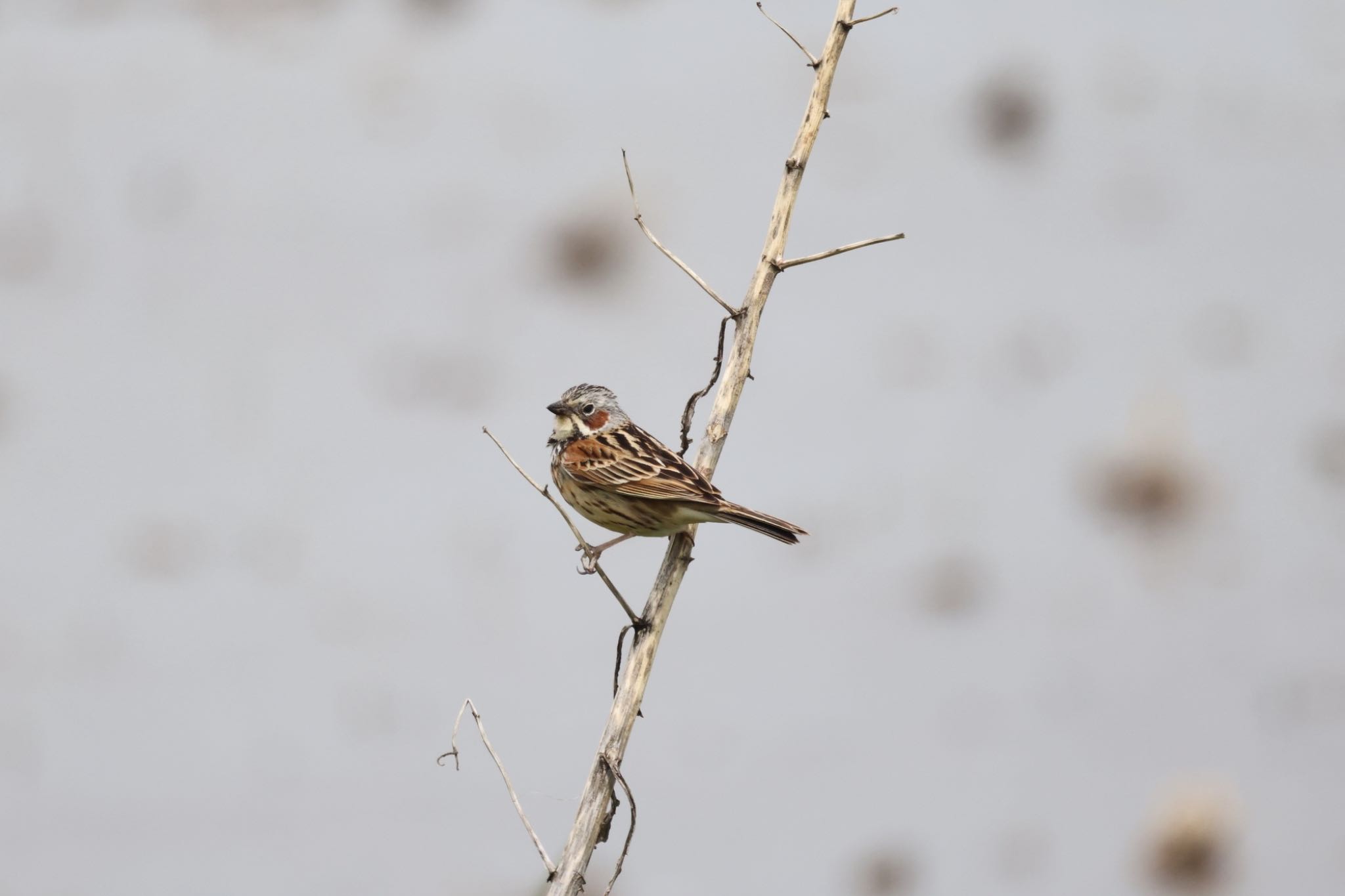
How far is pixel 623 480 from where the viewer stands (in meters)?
2.37

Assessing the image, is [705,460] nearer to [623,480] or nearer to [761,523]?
[761,523]

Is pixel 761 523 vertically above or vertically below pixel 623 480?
below

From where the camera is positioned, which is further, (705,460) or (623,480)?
(623,480)

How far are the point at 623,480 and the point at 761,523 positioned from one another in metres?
0.41

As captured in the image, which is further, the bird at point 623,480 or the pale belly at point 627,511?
the pale belly at point 627,511

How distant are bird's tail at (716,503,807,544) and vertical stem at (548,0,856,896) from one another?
162 mm

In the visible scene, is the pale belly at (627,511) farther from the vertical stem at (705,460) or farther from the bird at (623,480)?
the vertical stem at (705,460)

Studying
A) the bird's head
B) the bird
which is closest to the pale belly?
the bird

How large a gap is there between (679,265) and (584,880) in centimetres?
80

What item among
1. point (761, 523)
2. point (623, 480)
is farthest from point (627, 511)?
point (761, 523)

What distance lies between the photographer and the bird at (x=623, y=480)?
207 centimetres

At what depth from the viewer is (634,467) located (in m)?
2.37

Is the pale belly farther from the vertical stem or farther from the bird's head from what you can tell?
the vertical stem

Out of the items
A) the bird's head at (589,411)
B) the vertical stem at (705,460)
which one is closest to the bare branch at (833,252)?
the vertical stem at (705,460)
